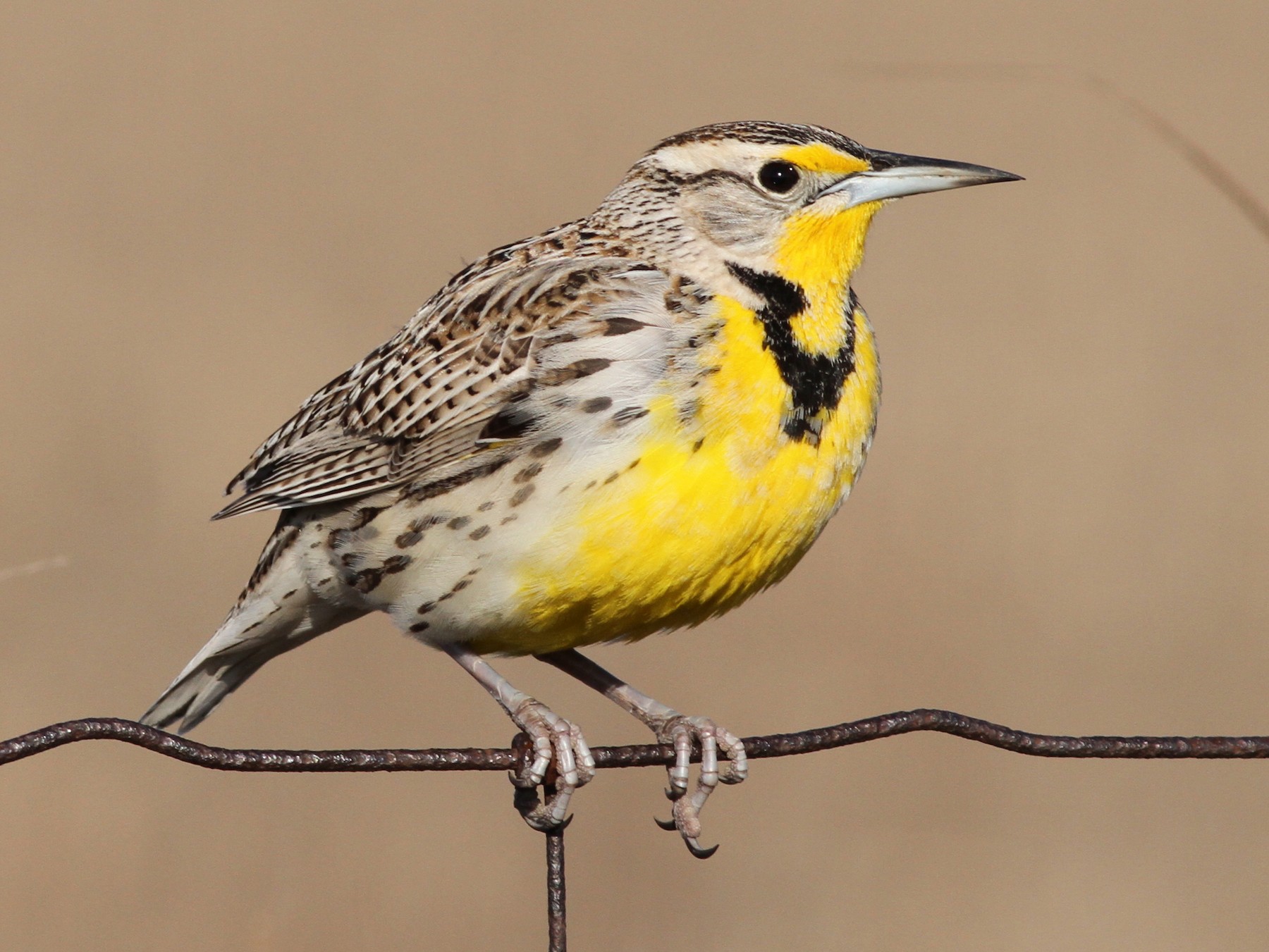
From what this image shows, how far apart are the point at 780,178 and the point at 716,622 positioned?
109 inches

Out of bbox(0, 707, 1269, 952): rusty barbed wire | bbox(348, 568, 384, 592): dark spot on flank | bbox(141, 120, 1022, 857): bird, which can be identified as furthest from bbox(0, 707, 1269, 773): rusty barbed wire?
bbox(348, 568, 384, 592): dark spot on flank

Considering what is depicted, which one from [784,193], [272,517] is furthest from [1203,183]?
[784,193]

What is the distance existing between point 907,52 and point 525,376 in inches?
222

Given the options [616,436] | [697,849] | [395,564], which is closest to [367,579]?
[395,564]

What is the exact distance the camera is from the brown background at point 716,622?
482cm

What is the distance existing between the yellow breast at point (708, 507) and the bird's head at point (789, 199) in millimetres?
169

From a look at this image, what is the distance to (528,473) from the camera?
3021 millimetres

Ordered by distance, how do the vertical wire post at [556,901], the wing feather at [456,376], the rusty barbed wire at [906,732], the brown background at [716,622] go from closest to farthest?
the rusty barbed wire at [906,732]
the vertical wire post at [556,901]
the wing feather at [456,376]
the brown background at [716,622]

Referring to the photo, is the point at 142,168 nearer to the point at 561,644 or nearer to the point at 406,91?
the point at 406,91

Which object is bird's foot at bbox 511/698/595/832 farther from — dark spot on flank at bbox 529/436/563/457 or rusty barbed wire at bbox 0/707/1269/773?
rusty barbed wire at bbox 0/707/1269/773

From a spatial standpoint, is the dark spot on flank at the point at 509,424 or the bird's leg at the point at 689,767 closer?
the dark spot on flank at the point at 509,424

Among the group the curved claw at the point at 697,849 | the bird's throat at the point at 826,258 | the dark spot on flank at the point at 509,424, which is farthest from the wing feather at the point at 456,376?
the curved claw at the point at 697,849

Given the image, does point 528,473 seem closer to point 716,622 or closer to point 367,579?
point 367,579

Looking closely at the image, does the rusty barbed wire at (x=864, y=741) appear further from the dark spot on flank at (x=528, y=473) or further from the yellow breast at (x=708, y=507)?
the dark spot on flank at (x=528, y=473)
